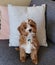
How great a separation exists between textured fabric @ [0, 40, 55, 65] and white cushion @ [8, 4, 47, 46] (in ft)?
0.26

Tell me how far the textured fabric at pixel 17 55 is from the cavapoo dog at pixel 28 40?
0.06 meters

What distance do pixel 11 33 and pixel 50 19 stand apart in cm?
48

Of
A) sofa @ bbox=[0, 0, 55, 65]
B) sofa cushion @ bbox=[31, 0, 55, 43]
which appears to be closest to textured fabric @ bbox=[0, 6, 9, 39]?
sofa @ bbox=[0, 0, 55, 65]

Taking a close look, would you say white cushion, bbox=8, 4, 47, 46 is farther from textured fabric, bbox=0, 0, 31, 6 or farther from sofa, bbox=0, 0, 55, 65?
textured fabric, bbox=0, 0, 31, 6

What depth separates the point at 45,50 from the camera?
154cm

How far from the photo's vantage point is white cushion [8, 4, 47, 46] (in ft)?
5.08

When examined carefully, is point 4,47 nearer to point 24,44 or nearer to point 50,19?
point 24,44

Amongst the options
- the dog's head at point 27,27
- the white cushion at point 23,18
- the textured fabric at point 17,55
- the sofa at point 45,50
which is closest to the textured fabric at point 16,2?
the sofa at point 45,50

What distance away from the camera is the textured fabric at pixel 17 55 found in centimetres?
132

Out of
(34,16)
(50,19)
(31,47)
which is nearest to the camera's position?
(31,47)

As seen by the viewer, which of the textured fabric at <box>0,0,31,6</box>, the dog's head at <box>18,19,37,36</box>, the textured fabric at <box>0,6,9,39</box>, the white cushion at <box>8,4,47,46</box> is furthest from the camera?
the textured fabric at <box>0,0,31,6</box>

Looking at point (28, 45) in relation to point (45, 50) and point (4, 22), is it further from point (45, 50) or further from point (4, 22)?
point (4, 22)

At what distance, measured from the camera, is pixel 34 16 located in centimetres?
155

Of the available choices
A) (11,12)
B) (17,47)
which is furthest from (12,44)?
(11,12)
